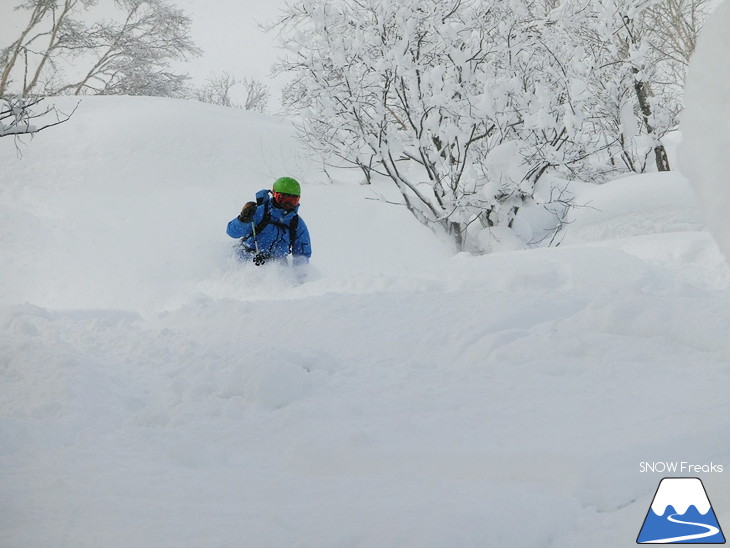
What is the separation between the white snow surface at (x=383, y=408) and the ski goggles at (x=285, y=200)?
166cm

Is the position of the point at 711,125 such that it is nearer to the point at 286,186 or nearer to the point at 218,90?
the point at 286,186

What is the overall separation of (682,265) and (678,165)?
12.3 feet

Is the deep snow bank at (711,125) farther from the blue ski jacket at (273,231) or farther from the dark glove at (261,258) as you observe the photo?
the dark glove at (261,258)

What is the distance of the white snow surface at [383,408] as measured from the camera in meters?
1.55

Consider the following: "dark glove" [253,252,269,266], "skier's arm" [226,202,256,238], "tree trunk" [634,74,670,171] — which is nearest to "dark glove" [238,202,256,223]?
"skier's arm" [226,202,256,238]

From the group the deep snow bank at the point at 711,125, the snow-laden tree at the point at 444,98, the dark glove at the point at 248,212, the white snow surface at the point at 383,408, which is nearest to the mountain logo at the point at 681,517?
the white snow surface at the point at 383,408

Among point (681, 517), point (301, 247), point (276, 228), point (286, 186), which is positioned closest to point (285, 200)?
point (286, 186)

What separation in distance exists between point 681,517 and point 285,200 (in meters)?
5.48

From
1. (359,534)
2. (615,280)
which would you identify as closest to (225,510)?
(359,534)

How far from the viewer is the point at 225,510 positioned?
63.3 inches

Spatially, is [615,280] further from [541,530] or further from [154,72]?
[154,72]

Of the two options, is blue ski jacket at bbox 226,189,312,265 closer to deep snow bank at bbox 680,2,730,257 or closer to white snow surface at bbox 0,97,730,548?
white snow surface at bbox 0,97,730,548

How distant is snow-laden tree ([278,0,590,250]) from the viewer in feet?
23.8

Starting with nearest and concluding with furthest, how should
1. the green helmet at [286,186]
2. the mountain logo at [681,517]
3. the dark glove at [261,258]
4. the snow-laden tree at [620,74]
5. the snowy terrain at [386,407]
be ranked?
the mountain logo at [681,517] < the snowy terrain at [386,407] < the green helmet at [286,186] < the dark glove at [261,258] < the snow-laden tree at [620,74]
